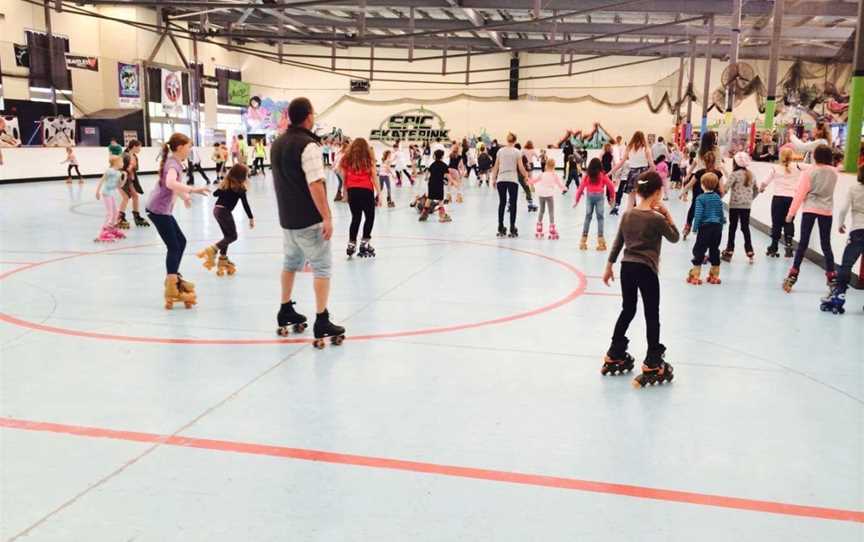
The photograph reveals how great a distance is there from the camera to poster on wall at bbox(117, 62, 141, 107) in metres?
26.5

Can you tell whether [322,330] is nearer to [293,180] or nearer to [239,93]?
[293,180]

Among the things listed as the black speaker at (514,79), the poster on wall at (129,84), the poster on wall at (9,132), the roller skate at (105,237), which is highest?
the black speaker at (514,79)

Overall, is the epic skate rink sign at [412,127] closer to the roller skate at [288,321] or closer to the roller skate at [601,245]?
the roller skate at [601,245]

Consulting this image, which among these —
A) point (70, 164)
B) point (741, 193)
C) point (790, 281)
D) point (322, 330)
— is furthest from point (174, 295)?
point (70, 164)

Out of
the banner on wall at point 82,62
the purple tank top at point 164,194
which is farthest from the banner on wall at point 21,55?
the purple tank top at point 164,194

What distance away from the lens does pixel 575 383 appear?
4.46 m

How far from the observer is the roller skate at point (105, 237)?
33.5ft

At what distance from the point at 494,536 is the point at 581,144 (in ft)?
118

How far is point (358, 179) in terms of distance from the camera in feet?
29.2

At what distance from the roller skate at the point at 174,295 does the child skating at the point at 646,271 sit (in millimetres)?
3740

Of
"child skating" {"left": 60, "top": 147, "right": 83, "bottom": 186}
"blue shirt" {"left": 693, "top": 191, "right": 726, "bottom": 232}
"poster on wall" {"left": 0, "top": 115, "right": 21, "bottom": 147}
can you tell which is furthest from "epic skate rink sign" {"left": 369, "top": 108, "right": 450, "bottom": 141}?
"blue shirt" {"left": 693, "top": 191, "right": 726, "bottom": 232}

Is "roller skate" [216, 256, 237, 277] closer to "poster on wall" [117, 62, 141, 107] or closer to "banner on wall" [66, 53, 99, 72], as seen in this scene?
"banner on wall" [66, 53, 99, 72]

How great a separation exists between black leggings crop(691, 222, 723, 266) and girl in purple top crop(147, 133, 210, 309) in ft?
17.5

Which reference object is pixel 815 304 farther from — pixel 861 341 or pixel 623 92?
pixel 623 92
